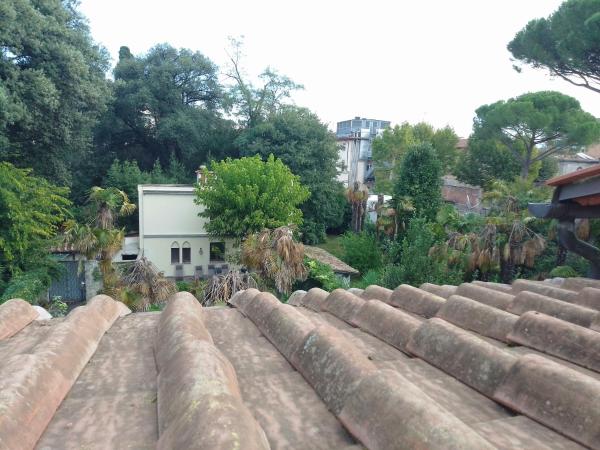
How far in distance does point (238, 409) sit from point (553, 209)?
13.2 ft

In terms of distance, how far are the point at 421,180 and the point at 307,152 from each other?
28.9ft

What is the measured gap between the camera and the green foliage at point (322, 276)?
1927 cm

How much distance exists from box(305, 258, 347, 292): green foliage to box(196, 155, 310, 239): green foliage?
2210 mm

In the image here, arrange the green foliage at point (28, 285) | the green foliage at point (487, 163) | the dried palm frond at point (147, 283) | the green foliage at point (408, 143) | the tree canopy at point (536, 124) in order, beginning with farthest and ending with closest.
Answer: the green foliage at point (408, 143) → the green foliage at point (487, 163) → the tree canopy at point (536, 124) → the dried palm frond at point (147, 283) → the green foliage at point (28, 285)

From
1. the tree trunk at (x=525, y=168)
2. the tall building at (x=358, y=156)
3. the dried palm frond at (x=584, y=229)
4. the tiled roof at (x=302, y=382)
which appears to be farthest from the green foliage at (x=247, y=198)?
the tall building at (x=358, y=156)

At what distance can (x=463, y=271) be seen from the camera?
17.1 meters

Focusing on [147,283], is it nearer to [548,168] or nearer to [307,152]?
[307,152]

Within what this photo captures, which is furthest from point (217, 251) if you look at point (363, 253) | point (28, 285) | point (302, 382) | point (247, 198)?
point (302, 382)

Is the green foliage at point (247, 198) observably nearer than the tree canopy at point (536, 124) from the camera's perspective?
Yes

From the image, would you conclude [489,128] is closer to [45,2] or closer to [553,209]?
[45,2]

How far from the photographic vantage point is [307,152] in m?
28.7

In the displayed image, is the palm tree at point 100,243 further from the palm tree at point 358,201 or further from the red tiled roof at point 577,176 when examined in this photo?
the palm tree at point 358,201

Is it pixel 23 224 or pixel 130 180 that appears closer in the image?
pixel 23 224

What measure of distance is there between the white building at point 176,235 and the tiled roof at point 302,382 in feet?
65.3
